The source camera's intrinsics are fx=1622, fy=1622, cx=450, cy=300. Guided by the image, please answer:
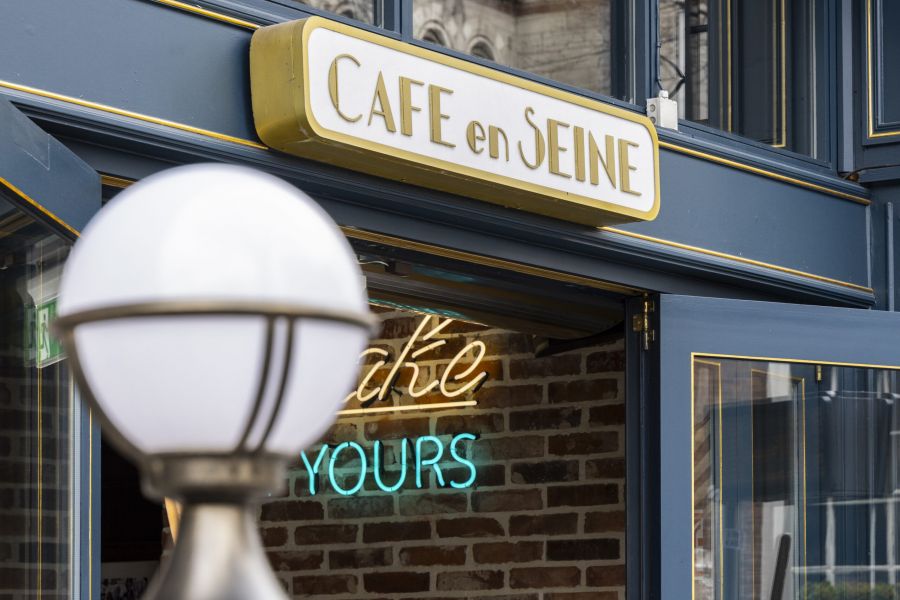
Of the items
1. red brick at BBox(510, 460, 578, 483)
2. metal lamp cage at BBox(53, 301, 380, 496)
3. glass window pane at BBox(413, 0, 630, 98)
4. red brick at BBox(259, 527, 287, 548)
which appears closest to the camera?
metal lamp cage at BBox(53, 301, 380, 496)

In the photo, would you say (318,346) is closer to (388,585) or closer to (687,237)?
(687,237)

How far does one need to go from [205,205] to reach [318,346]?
13cm

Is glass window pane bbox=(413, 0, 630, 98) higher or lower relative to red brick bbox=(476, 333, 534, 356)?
higher

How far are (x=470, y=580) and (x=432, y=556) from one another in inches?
7.3

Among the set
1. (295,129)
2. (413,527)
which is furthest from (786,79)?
(295,129)

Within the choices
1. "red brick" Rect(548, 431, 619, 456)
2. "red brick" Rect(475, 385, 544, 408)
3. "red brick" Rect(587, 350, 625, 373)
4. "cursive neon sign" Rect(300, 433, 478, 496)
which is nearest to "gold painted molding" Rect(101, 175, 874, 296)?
"red brick" Rect(587, 350, 625, 373)

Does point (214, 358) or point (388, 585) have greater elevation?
point (214, 358)

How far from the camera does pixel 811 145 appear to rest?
5.21 metres

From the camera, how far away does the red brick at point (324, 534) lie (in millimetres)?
5887

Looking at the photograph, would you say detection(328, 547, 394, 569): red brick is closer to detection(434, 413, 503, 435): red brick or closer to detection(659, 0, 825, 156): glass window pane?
detection(434, 413, 503, 435): red brick

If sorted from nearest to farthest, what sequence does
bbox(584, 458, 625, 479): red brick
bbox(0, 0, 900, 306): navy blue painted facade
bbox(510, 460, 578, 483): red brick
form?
bbox(0, 0, 900, 306): navy blue painted facade
bbox(584, 458, 625, 479): red brick
bbox(510, 460, 578, 483): red brick

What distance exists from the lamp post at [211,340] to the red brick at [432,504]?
14.6ft

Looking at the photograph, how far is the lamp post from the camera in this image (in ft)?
3.83

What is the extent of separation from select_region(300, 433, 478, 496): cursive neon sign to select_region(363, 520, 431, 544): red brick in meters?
0.13
